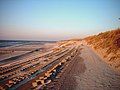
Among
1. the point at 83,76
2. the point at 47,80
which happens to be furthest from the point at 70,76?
the point at 47,80

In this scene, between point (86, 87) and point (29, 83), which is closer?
point (86, 87)

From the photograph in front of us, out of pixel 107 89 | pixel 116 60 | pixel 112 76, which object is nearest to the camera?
pixel 107 89

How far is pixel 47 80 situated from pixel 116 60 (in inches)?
325

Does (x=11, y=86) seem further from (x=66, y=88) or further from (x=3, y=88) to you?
(x=66, y=88)

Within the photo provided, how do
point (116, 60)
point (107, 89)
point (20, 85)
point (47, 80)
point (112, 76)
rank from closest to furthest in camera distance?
point (107, 89)
point (20, 85)
point (47, 80)
point (112, 76)
point (116, 60)

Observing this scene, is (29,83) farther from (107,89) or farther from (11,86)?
(107,89)

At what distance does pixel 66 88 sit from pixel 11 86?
326 centimetres

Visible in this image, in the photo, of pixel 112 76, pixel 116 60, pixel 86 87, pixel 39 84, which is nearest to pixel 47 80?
pixel 39 84

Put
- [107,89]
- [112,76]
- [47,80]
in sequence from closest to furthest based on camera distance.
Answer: [107,89]
[47,80]
[112,76]

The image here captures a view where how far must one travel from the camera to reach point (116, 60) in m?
16.6

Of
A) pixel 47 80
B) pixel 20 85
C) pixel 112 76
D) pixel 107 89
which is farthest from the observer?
pixel 112 76

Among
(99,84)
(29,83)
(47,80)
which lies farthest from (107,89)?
(29,83)

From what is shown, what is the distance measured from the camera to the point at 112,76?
12.4 m

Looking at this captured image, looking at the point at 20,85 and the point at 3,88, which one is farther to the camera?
the point at 20,85
